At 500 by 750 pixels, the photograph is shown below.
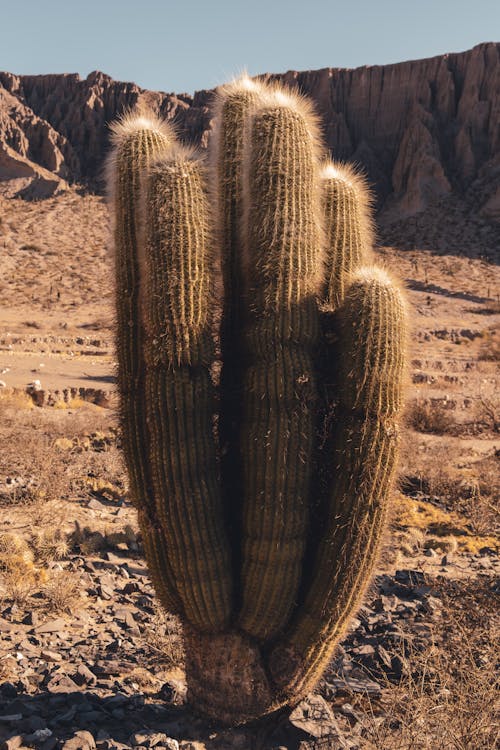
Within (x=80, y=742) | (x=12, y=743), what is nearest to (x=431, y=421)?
(x=80, y=742)

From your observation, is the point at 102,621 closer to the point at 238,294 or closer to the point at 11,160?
the point at 238,294

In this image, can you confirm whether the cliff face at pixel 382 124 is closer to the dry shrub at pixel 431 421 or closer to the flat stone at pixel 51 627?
the dry shrub at pixel 431 421

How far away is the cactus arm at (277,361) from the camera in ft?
13.0

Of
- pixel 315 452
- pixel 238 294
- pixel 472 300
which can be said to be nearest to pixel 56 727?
pixel 315 452

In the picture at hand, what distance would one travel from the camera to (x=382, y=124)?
224ft

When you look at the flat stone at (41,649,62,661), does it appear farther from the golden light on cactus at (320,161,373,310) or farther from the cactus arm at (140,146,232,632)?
the golden light on cactus at (320,161,373,310)

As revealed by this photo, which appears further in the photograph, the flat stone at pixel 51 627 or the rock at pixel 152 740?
the flat stone at pixel 51 627

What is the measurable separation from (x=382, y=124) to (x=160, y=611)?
6922 cm

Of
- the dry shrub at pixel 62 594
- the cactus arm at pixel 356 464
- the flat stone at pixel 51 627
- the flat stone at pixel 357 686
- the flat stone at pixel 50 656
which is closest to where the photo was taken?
the cactus arm at pixel 356 464

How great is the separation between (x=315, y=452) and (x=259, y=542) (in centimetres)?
62

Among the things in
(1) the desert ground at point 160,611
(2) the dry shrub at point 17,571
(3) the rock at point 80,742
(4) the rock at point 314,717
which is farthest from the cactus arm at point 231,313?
(2) the dry shrub at point 17,571

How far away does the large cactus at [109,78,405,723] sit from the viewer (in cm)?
399

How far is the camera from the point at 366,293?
4004 millimetres

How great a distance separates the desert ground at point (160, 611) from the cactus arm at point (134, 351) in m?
0.92
